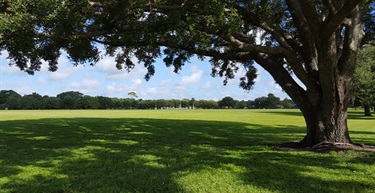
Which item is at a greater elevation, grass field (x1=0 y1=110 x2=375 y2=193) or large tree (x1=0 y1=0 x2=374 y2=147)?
large tree (x1=0 y1=0 x2=374 y2=147)

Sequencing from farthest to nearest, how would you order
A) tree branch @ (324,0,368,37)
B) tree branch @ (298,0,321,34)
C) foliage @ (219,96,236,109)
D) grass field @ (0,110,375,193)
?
foliage @ (219,96,236,109) → tree branch @ (298,0,321,34) → tree branch @ (324,0,368,37) → grass field @ (0,110,375,193)

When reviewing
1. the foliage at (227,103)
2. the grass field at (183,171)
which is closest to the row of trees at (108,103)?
the foliage at (227,103)

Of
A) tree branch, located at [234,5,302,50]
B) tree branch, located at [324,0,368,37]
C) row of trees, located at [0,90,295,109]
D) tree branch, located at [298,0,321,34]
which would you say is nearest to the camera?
tree branch, located at [324,0,368,37]

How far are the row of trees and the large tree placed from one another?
88.1m

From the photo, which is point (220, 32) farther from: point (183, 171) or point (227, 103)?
point (227, 103)

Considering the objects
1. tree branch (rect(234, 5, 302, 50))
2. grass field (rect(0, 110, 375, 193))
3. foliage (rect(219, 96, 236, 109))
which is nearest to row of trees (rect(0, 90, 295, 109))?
foliage (rect(219, 96, 236, 109))

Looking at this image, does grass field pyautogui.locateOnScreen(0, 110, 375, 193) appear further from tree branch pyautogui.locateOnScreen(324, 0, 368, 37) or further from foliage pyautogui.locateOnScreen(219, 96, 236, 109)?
foliage pyautogui.locateOnScreen(219, 96, 236, 109)

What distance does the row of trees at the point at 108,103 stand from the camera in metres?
96.6

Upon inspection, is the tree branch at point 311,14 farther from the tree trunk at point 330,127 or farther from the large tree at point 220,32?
the tree trunk at point 330,127

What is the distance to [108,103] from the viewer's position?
111625 millimetres

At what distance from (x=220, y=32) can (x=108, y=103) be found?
106 meters

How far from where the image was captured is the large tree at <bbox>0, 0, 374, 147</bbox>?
8.59 metres

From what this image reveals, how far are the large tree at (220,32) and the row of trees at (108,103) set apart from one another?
88.1 metres

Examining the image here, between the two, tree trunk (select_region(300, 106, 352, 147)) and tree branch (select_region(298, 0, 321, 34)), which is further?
tree trunk (select_region(300, 106, 352, 147))
